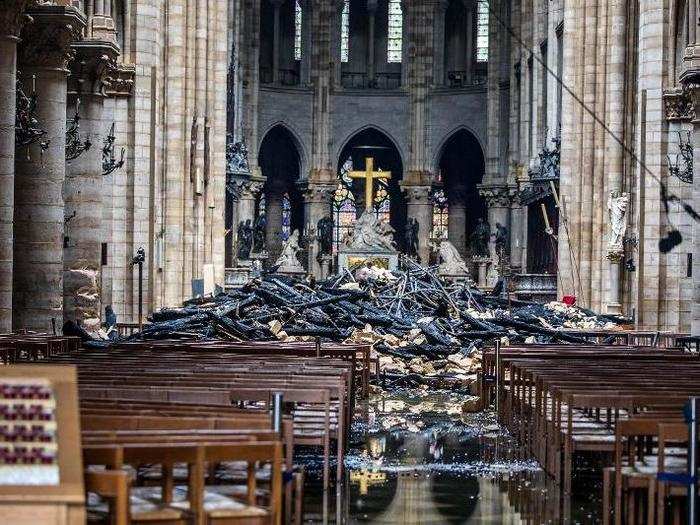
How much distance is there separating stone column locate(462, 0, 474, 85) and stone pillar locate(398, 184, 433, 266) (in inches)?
224

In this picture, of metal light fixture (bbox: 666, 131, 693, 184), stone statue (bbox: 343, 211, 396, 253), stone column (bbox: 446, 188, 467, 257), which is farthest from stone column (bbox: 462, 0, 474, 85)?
metal light fixture (bbox: 666, 131, 693, 184)

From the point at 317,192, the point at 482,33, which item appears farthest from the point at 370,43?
the point at 317,192

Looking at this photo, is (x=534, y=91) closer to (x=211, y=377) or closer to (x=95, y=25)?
(x=95, y=25)

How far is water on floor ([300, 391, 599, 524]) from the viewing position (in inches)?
521

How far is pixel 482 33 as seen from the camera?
76750 millimetres

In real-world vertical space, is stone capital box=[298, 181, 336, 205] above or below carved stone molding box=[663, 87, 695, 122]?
below

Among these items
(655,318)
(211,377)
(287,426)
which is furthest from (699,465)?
(655,318)

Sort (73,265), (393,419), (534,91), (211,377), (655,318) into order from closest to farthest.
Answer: (211,377) < (393,419) < (73,265) < (655,318) < (534,91)

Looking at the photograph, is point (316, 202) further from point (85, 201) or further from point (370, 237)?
point (85, 201)

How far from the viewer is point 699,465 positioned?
38.3 ft

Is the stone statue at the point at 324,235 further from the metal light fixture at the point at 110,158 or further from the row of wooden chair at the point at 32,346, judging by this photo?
the row of wooden chair at the point at 32,346

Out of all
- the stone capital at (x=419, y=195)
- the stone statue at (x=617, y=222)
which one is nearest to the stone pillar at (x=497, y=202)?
the stone capital at (x=419, y=195)

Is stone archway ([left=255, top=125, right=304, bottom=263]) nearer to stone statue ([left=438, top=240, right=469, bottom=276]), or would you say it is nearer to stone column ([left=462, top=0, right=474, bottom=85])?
stone column ([left=462, top=0, right=474, bottom=85])

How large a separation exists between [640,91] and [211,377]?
2319 centimetres
